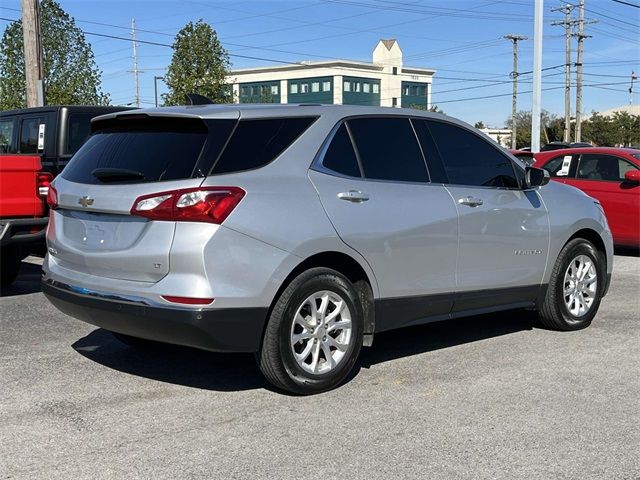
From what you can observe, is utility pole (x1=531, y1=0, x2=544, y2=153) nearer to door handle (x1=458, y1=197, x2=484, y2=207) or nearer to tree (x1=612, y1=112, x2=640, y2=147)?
door handle (x1=458, y1=197, x2=484, y2=207)

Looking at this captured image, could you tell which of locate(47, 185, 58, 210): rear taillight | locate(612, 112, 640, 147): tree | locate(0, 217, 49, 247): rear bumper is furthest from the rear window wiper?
locate(612, 112, 640, 147): tree

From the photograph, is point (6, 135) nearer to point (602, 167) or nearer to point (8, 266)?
point (8, 266)

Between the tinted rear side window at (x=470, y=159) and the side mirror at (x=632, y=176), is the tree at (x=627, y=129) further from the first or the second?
the tinted rear side window at (x=470, y=159)

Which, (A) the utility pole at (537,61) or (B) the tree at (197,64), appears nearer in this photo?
(A) the utility pole at (537,61)

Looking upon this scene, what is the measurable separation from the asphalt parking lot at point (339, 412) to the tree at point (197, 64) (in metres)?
29.5

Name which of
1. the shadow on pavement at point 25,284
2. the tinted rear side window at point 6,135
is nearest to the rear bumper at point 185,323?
the shadow on pavement at point 25,284

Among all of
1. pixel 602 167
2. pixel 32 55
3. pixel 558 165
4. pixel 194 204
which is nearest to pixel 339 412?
pixel 194 204

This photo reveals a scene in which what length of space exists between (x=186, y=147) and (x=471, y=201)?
222cm

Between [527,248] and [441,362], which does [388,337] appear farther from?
[527,248]

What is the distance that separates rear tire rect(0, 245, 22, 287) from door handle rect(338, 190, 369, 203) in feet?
14.0

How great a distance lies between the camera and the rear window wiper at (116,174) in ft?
15.1

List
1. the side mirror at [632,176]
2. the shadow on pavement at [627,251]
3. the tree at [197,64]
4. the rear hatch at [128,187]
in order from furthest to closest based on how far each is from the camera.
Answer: the tree at [197,64], the shadow on pavement at [627,251], the side mirror at [632,176], the rear hatch at [128,187]

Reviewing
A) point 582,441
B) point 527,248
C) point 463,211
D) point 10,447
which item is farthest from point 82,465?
point 527,248

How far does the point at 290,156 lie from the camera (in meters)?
4.80
